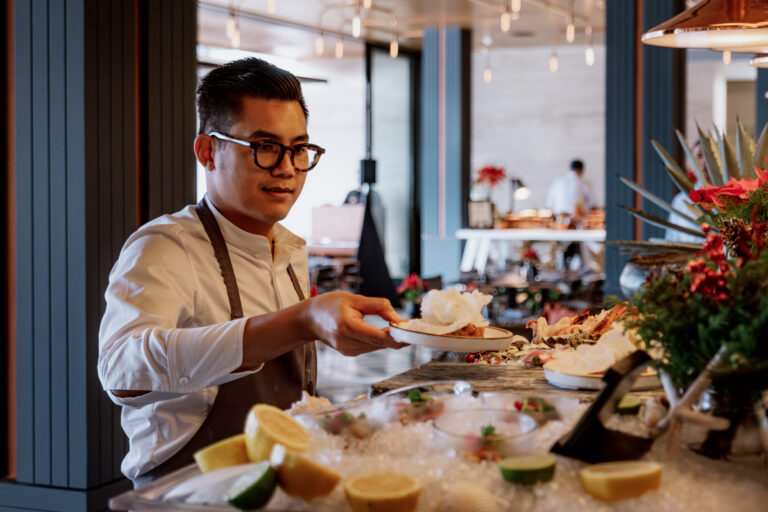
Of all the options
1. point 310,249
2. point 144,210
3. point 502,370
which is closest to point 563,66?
point 310,249

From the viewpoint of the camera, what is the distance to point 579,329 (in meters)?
2.24

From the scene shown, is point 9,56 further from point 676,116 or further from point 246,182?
point 676,116

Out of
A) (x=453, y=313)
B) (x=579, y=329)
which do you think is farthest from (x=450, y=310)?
(x=579, y=329)

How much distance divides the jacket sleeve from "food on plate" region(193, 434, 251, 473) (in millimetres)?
A: 393

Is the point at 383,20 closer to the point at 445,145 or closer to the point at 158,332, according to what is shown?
the point at 445,145

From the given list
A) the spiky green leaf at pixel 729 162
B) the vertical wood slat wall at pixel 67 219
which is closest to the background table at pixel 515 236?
the spiky green leaf at pixel 729 162

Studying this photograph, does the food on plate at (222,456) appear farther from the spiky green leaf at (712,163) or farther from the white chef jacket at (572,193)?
the white chef jacket at (572,193)

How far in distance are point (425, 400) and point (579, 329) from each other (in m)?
1.00

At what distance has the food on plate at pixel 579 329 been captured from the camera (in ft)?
7.04

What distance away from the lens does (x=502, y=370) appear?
6.24 feet

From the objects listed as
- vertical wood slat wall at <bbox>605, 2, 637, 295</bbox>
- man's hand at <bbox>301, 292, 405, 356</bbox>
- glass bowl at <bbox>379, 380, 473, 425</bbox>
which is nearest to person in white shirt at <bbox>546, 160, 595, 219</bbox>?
vertical wood slat wall at <bbox>605, 2, 637, 295</bbox>

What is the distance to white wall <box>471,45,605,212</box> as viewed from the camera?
15.7 meters

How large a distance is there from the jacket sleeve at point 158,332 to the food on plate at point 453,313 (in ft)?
1.19

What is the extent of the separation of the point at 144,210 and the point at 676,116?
13.4ft
